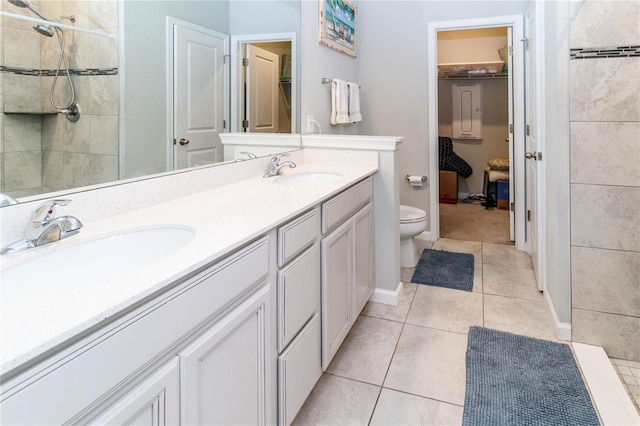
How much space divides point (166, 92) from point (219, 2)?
58cm

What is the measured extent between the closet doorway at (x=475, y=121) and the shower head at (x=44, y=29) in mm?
4146

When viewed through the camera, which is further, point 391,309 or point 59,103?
point 391,309

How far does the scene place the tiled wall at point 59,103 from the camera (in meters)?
1.03

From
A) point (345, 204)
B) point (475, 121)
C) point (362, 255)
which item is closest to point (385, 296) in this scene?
point (362, 255)

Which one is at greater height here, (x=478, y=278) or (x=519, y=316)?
(x=478, y=278)

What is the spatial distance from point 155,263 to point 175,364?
0.65ft

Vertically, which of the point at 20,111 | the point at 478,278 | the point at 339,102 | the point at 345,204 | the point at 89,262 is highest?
the point at 339,102

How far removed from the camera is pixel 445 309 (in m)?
2.41

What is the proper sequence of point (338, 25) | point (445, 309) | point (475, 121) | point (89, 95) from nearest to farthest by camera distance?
1. point (89, 95)
2. point (445, 309)
3. point (338, 25)
4. point (475, 121)

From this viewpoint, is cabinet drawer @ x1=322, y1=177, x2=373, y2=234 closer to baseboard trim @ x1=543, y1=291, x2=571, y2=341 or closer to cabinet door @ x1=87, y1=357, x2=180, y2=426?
cabinet door @ x1=87, y1=357, x2=180, y2=426

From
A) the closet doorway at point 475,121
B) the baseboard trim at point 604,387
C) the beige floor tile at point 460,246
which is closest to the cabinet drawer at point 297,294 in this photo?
the baseboard trim at point 604,387

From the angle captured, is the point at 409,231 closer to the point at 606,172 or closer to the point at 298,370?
the point at 606,172

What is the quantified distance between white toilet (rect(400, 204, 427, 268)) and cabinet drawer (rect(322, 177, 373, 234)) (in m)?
0.76

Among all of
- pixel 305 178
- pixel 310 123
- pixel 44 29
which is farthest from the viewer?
pixel 310 123
